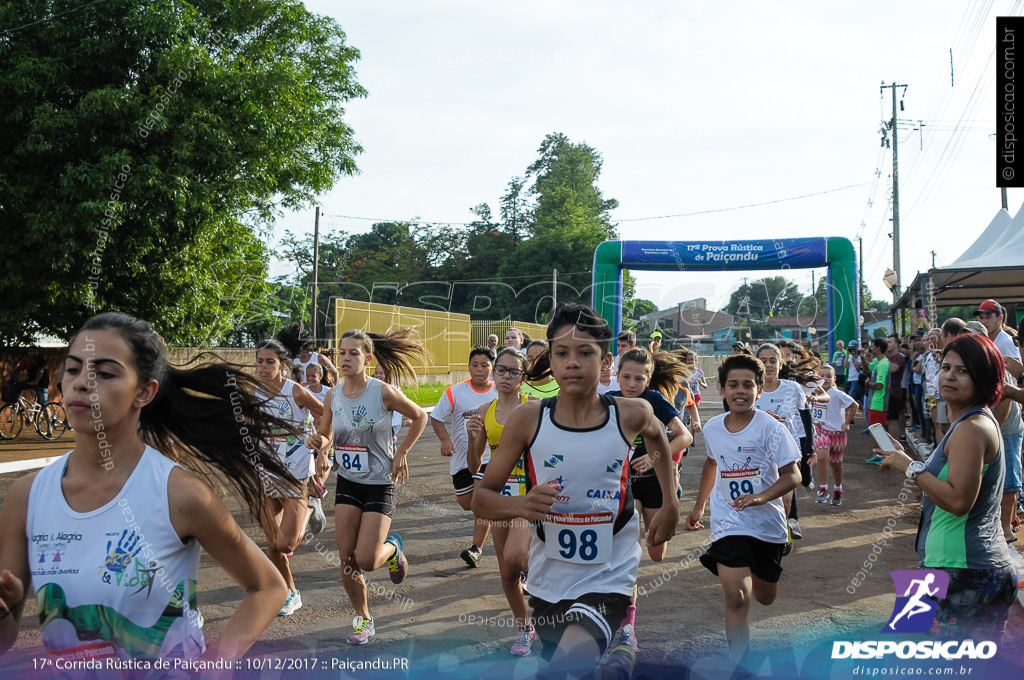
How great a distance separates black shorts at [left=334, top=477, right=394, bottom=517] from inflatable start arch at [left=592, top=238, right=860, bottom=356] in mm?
12588

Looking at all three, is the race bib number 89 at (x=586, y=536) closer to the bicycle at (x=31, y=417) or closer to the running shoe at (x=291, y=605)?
the running shoe at (x=291, y=605)

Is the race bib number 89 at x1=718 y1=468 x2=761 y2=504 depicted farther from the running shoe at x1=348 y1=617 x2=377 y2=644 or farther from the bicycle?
the bicycle

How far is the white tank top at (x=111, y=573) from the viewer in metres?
2.09

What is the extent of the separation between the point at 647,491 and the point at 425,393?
1900 centimetres

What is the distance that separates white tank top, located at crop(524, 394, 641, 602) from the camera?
10.4ft

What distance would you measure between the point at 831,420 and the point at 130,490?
8.91 m

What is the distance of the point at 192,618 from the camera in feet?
7.40

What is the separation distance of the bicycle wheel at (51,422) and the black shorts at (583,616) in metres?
13.7

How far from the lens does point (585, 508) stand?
319cm

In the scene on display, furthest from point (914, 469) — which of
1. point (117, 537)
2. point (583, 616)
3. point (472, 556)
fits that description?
point (472, 556)

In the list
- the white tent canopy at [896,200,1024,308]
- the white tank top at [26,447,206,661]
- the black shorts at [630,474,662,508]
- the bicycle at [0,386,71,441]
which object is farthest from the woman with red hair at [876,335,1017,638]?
the bicycle at [0,386,71,441]

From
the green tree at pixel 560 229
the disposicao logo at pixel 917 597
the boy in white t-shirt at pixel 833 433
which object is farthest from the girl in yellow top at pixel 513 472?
the green tree at pixel 560 229

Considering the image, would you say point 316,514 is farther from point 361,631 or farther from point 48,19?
point 48,19

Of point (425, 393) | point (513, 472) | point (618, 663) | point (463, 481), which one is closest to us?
point (618, 663)
